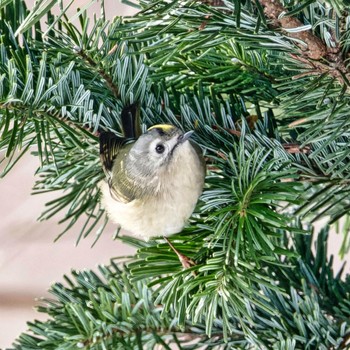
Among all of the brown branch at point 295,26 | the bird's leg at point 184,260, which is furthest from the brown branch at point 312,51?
the bird's leg at point 184,260

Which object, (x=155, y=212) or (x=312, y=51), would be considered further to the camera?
(x=155, y=212)

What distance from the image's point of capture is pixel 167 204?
41cm

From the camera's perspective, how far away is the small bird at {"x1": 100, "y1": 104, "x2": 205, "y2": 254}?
1.27 ft

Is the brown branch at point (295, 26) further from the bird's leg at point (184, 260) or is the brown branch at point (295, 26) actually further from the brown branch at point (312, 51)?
the bird's leg at point (184, 260)

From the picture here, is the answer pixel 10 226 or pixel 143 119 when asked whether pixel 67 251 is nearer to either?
pixel 10 226

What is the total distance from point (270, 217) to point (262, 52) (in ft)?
0.39

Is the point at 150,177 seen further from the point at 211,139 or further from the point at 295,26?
the point at 295,26

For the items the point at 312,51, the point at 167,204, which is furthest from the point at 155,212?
the point at 312,51

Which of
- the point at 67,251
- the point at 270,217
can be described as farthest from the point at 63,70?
the point at 67,251

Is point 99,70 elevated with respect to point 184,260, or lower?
elevated

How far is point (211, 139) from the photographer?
1.32 ft

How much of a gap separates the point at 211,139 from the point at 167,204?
5 cm

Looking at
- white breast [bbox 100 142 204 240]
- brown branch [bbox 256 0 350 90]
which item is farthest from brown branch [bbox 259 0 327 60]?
white breast [bbox 100 142 204 240]

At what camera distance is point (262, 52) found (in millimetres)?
409
